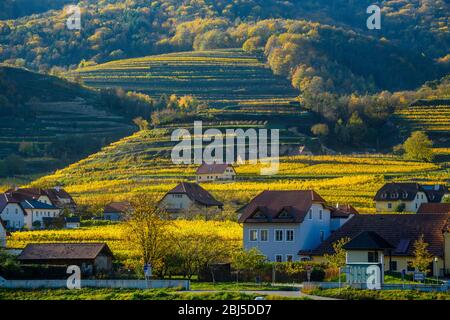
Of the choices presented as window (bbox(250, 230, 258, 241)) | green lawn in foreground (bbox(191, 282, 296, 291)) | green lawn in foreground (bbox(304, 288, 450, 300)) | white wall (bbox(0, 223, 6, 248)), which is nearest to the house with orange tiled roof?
window (bbox(250, 230, 258, 241))

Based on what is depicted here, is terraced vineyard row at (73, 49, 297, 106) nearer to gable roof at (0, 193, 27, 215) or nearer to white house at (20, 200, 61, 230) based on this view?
white house at (20, 200, 61, 230)

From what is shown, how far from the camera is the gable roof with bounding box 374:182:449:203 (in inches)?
3305

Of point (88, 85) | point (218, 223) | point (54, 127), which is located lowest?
point (218, 223)

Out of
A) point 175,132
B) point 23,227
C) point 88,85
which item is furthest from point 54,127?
point 23,227

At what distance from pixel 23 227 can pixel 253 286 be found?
39.6 meters

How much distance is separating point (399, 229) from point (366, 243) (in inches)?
156

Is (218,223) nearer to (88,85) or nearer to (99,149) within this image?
(99,149)

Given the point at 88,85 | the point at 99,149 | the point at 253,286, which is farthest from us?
the point at 88,85

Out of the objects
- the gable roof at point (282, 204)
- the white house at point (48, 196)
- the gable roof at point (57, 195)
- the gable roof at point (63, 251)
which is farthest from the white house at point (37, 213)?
the gable roof at point (63, 251)

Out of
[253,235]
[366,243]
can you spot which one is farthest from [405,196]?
[366,243]

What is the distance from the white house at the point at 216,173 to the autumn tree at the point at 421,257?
5242cm

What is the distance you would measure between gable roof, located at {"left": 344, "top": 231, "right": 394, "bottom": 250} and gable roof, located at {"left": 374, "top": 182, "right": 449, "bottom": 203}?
103 feet

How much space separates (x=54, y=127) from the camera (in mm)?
138250

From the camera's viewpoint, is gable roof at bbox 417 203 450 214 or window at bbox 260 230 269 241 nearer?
window at bbox 260 230 269 241
